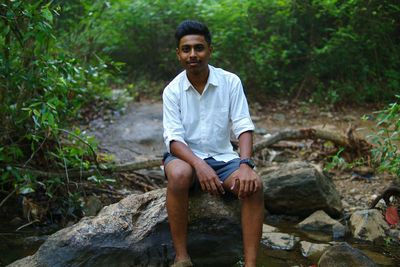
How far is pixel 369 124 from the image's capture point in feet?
26.2

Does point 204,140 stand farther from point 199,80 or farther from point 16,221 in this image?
point 16,221

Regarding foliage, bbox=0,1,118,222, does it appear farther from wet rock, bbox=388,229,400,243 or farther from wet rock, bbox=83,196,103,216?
wet rock, bbox=388,229,400,243

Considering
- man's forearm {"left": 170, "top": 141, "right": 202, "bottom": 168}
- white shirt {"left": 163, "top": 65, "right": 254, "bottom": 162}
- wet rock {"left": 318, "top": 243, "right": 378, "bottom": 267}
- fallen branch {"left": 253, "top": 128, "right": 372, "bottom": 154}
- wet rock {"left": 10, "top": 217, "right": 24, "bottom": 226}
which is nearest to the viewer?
man's forearm {"left": 170, "top": 141, "right": 202, "bottom": 168}

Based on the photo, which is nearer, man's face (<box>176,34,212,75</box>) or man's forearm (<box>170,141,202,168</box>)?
man's forearm (<box>170,141,202,168</box>)

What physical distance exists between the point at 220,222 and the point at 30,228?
2.32 meters

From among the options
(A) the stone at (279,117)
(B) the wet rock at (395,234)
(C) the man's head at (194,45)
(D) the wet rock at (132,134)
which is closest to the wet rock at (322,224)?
(B) the wet rock at (395,234)

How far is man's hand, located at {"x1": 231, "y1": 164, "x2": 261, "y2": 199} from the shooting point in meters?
3.23

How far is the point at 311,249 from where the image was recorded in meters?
4.42

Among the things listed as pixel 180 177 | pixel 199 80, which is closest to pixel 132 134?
pixel 199 80

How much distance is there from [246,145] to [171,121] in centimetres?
56

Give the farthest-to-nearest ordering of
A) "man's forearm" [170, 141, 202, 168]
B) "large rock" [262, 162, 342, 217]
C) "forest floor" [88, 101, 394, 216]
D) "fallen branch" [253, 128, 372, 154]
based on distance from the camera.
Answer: "fallen branch" [253, 128, 372, 154] < "forest floor" [88, 101, 394, 216] < "large rock" [262, 162, 342, 217] < "man's forearm" [170, 141, 202, 168]

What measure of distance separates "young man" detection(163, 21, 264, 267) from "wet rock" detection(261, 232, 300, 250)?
1.30 m

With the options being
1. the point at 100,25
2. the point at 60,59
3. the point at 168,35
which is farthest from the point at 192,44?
the point at 168,35

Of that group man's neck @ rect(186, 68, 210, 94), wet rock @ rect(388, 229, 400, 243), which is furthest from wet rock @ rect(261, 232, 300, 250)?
man's neck @ rect(186, 68, 210, 94)
